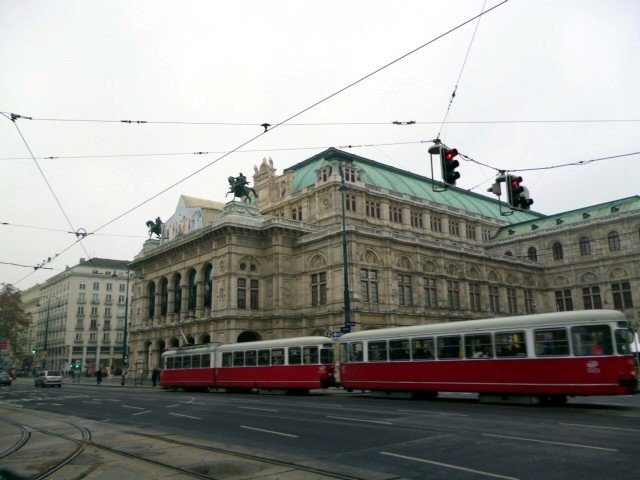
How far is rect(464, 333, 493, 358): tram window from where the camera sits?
65.5 ft

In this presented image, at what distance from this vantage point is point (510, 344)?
1928 centimetres

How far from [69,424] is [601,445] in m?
15.6

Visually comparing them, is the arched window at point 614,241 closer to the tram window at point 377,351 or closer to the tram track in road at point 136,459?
the tram window at point 377,351

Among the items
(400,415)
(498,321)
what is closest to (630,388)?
(498,321)

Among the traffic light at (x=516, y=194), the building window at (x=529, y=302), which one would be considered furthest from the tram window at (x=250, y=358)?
the building window at (x=529, y=302)

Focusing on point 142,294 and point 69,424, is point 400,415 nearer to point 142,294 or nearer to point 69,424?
point 69,424

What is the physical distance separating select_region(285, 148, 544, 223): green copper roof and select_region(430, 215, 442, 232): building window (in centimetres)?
232

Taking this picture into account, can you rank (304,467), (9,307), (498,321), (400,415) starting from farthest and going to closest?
(9,307)
(498,321)
(400,415)
(304,467)

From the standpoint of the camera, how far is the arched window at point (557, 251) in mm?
66375

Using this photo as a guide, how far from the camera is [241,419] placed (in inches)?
646

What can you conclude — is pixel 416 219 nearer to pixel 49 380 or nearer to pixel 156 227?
pixel 156 227

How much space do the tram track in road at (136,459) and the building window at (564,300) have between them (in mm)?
62312

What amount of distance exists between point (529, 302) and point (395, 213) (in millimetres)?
21933

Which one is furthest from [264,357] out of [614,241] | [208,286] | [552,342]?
[614,241]
